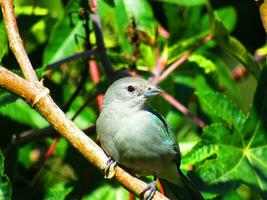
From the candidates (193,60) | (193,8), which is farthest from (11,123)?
(193,8)

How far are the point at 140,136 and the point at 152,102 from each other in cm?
58

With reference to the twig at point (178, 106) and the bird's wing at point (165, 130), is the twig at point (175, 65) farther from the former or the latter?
the bird's wing at point (165, 130)

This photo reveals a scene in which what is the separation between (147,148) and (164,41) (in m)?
1.11

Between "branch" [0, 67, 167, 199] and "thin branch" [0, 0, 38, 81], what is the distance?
0.20 ft

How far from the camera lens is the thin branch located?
3156mm

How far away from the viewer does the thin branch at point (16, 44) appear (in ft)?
10.4

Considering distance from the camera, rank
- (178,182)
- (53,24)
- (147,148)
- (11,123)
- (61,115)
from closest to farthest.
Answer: (61,115), (147,148), (178,182), (11,123), (53,24)

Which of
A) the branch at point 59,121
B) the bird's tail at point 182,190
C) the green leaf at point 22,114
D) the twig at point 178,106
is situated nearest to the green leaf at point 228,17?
the twig at point 178,106

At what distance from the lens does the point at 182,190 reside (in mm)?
4191

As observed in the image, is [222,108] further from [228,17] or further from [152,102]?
[228,17]

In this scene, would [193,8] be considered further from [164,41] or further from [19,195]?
[19,195]

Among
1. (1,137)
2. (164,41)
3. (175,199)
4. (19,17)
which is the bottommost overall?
(175,199)

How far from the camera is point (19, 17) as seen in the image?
4.52 m

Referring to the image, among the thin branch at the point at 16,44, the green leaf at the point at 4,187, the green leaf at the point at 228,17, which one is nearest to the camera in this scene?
the thin branch at the point at 16,44
